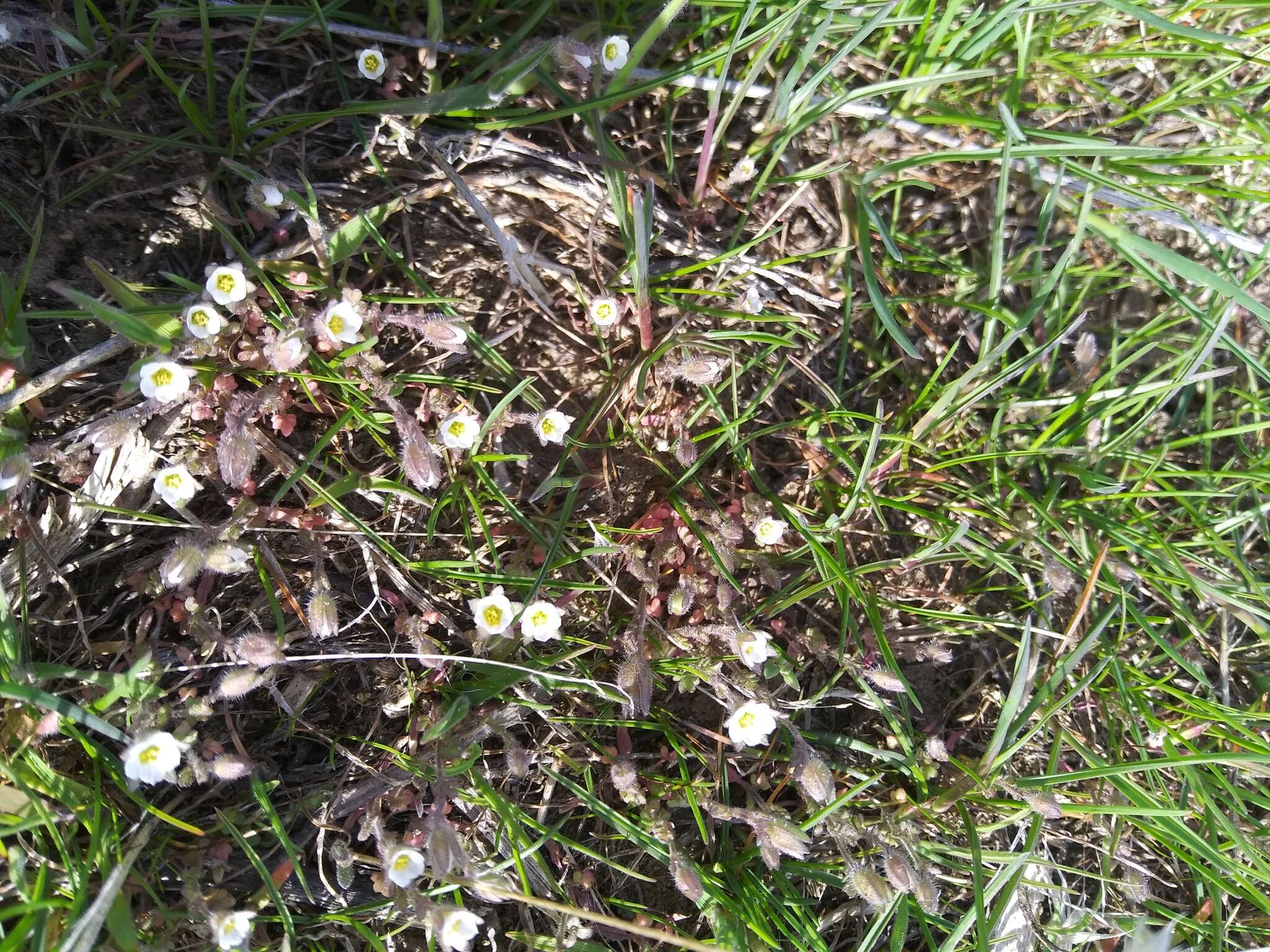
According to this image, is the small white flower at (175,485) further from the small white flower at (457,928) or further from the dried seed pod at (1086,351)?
the dried seed pod at (1086,351)

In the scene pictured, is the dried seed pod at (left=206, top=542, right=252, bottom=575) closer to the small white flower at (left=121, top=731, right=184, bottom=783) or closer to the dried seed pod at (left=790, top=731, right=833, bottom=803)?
the small white flower at (left=121, top=731, right=184, bottom=783)

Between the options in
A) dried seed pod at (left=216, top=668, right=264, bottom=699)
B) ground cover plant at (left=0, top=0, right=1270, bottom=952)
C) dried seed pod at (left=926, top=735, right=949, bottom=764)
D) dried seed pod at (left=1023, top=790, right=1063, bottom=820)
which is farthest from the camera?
dried seed pod at (left=926, top=735, right=949, bottom=764)

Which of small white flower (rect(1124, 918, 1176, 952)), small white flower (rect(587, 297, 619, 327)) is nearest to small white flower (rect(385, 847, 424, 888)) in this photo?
small white flower (rect(587, 297, 619, 327))

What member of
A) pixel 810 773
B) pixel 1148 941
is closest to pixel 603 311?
pixel 810 773

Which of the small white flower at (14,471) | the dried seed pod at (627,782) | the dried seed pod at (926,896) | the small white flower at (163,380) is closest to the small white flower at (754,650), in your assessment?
the dried seed pod at (627,782)

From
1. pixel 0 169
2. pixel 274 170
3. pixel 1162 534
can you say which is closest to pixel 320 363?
pixel 274 170

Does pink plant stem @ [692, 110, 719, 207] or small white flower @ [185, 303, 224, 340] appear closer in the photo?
small white flower @ [185, 303, 224, 340]

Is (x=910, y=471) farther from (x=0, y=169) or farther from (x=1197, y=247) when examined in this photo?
(x=0, y=169)
